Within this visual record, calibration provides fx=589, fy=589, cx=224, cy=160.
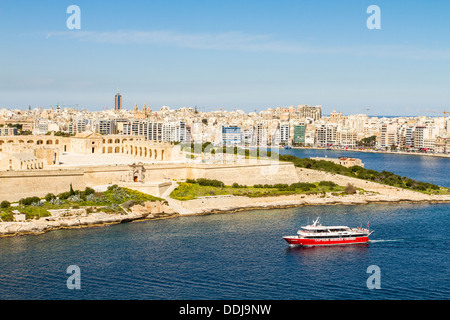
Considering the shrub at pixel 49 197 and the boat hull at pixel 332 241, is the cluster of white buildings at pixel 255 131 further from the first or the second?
the boat hull at pixel 332 241

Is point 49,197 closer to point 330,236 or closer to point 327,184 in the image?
point 330,236

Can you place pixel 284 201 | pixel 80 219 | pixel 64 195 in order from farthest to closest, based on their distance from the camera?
pixel 284 201
pixel 64 195
pixel 80 219

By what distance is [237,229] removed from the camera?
25094mm

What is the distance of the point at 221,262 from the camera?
19.7 metres

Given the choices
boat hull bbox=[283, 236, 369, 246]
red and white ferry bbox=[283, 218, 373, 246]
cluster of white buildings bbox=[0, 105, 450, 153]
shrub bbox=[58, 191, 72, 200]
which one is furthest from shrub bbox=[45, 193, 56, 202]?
cluster of white buildings bbox=[0, 105, 450, 153]

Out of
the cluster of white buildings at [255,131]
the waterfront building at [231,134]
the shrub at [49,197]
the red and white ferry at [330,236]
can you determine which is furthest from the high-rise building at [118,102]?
the red and white ferry at [330,236]

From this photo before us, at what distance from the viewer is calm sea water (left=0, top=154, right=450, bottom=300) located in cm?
1702

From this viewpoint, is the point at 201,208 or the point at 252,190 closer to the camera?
the point at 201,208

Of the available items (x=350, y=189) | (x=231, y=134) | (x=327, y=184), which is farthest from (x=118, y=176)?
(x=231, y=134)

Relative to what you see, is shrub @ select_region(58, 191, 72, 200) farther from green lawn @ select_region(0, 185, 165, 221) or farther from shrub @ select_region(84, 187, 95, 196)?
shrub @ select_region(84, 187, 95, 196)

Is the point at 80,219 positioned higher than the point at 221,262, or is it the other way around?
the point at 80,219

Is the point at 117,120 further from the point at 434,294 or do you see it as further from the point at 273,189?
the point at 434,294

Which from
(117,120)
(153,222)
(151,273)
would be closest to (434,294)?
(151,273)

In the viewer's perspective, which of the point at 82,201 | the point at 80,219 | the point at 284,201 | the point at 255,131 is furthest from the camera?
the point at 255,131
